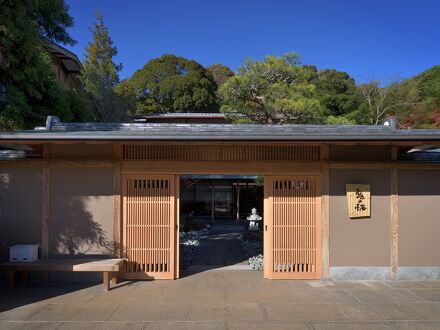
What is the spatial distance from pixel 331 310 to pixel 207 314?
1903 millimetres

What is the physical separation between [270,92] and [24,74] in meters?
8.18

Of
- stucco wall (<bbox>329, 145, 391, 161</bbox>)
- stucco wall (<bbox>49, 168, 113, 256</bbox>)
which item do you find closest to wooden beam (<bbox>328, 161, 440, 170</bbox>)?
stucco wall (<bbox>329, 145, 391, 161</bbox>)

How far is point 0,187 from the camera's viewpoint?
7.77 meters

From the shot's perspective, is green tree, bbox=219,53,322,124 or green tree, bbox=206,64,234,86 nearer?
green tree, bbox=219,53,322,124

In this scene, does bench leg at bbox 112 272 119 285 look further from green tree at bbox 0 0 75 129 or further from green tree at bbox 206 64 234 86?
green tree at bbox 206 64 234 86

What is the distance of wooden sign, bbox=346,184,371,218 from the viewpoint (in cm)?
768

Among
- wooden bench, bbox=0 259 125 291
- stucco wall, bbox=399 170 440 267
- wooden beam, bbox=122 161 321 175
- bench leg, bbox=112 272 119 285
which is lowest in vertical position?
bench leg, bbox=112 272 119 285

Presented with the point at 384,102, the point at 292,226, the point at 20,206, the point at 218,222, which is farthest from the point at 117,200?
the point at 384,102

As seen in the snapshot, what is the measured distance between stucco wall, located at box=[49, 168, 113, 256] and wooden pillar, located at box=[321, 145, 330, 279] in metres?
4.20

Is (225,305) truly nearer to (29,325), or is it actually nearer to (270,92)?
(29,325)

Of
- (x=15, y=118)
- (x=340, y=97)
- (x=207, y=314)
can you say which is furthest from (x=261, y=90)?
(x=340, y=97)

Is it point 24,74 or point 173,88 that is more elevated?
point 173,88

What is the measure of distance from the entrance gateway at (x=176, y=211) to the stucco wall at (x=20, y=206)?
172 centimetres

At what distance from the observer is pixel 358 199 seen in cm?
769
